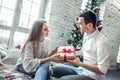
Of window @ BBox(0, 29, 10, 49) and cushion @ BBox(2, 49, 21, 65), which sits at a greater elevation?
window @ BBox(0, 29, 10, 49)

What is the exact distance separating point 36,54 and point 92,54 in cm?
78

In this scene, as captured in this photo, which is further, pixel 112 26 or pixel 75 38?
pixel 112 26

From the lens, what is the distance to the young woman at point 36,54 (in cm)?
234

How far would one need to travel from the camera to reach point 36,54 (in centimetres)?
252

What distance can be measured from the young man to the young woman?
360 millimetres

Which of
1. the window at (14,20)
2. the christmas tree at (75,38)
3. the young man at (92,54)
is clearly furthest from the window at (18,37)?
the young man at (92,54)

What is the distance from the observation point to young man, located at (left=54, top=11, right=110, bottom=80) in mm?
1992

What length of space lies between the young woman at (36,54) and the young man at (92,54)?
14.2 inches

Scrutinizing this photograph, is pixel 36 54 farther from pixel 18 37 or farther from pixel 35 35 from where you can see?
pixel 18 37

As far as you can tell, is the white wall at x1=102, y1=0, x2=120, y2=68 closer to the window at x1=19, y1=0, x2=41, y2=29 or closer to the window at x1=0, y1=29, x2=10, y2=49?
the window at x1=19, y1=0, x2=41, y2=29

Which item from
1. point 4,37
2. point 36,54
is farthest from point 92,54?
point 4,37

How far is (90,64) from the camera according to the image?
83.8 inches

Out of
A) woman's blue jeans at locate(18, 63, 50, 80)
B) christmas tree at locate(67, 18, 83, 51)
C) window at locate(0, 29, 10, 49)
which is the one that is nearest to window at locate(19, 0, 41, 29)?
window at locate(0, 29, 10, 49)

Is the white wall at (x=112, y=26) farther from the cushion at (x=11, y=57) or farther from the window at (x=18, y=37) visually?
the cushion at (x=11, y=57)
